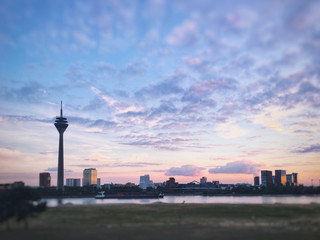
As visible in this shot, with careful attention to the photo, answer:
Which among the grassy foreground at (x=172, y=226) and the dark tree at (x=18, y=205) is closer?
the grassy foreground at (x=172, y=226)

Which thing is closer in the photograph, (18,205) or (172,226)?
(18,205)

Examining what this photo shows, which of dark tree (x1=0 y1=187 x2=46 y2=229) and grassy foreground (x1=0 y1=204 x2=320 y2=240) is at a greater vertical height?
dark tree (x1=0 y1=187 x2=46 y2=229)

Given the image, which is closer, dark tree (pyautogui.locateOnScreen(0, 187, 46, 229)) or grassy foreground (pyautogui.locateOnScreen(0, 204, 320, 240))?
grassy foreground (pyautogui.locateOnScreen(0, 204, 320, 240))

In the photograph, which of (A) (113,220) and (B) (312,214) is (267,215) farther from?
(A) (113,220)

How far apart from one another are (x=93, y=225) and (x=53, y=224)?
8988 millimetres

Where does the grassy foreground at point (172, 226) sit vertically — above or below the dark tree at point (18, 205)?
below

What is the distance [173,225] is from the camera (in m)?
71.1

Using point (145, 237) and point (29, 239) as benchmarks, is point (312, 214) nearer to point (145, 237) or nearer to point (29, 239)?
point (145, 237)

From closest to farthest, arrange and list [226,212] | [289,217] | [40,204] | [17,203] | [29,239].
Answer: [29,239], [17,203], [40,204], [289,217], [226,212]

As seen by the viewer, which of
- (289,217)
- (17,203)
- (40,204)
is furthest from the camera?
(289,217)

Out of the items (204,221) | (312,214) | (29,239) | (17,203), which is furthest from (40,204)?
(312,214)

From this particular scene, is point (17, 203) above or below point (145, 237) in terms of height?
above

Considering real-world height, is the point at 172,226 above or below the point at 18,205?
below

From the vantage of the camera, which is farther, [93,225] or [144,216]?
[144,216]
